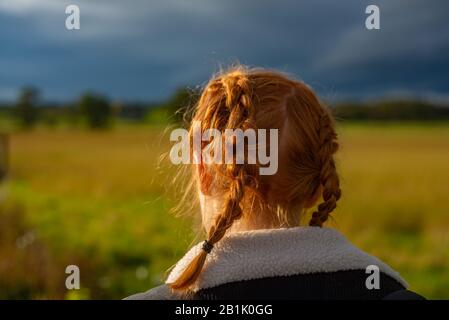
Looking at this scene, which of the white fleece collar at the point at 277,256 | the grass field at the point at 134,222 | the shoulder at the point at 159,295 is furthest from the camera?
the grass field at the point at 134,222

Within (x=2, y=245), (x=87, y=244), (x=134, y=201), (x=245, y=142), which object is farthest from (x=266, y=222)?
(x=134, y=201)

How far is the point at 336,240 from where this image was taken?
7.50 ft

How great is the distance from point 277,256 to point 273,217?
165 mm

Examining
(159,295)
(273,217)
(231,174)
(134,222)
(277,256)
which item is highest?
(231,174)

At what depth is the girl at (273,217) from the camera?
2.21m

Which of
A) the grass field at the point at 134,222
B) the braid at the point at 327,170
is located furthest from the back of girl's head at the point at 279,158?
the grass field at the point at 134,222

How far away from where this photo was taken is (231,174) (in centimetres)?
229

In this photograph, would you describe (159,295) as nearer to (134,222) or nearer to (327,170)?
(327,170)

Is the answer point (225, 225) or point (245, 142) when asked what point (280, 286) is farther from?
point (245, 142)
